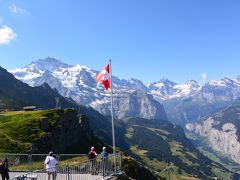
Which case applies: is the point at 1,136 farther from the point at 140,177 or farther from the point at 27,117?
the point at 140,177

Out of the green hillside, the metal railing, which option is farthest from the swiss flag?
the green hillside

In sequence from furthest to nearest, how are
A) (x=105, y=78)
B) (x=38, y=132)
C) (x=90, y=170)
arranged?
1. (x=38, y=132)
2. (x=105, y=78)
3. (x=90, y=170)

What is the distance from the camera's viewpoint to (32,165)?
181ft

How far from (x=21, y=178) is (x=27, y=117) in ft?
382

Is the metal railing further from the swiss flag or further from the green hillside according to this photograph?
the green hillside

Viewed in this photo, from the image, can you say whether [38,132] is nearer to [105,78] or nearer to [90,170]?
[105,78]

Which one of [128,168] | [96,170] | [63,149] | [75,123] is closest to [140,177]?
[128,168]

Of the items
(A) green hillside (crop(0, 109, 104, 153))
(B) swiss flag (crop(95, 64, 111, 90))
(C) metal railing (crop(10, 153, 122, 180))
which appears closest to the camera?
(C) metal railing (crop(10, 153, 122, 180))

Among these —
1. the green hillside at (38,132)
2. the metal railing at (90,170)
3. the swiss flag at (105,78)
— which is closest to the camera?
the metal railing at (90,170)

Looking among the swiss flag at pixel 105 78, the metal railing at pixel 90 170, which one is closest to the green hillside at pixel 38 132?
the swiss flag at pixel 105 78

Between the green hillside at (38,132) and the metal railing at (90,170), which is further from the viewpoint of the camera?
Answer: the green hillside at (38,132)

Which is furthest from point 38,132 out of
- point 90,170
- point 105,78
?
point 90,170

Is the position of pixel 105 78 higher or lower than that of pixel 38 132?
higher

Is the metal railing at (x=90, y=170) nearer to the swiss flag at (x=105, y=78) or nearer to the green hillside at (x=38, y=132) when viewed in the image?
the swiss flag at (x=105, y=78)
